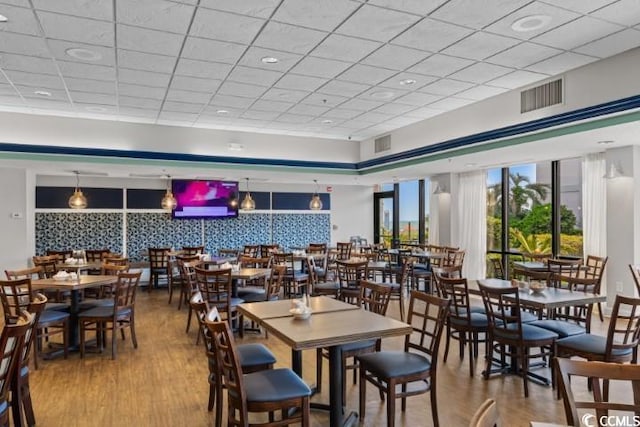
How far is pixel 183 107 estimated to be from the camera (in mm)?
7207

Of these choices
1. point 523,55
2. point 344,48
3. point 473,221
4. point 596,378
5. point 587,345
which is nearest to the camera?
point 596,378

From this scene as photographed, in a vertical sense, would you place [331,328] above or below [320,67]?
below

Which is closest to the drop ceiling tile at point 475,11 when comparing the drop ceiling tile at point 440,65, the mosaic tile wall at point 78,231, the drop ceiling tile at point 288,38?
the drop ceiling tile at point 440,65

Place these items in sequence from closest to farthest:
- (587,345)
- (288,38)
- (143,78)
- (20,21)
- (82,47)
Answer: (587,345) → (20,21) → (288,38) → (82,47) → (143,78)

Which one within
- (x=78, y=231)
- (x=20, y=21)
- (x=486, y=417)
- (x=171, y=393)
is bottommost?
(x=171, y=393)

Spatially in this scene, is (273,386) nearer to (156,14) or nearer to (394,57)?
(156,14)

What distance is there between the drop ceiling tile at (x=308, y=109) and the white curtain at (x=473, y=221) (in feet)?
13.3

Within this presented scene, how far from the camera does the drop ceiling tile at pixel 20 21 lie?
3.77 m

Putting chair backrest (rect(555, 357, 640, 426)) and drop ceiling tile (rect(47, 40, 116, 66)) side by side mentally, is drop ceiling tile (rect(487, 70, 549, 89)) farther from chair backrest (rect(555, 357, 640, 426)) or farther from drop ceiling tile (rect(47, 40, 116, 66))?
drop ceiling tile (rect(47, 40, 116, 66))

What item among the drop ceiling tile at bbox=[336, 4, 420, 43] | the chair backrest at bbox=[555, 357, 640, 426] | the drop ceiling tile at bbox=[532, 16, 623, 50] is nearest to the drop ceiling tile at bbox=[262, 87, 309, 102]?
the drop ceiling tile at bbox=[336, 4, 420, 43]

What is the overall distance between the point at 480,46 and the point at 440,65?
25.4 inches

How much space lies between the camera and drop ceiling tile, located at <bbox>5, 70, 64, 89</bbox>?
5465 mm

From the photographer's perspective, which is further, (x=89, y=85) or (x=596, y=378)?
(x=89, y=85)

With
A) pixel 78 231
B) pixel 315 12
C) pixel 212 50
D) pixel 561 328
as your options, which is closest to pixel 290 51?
pixel 212 50
